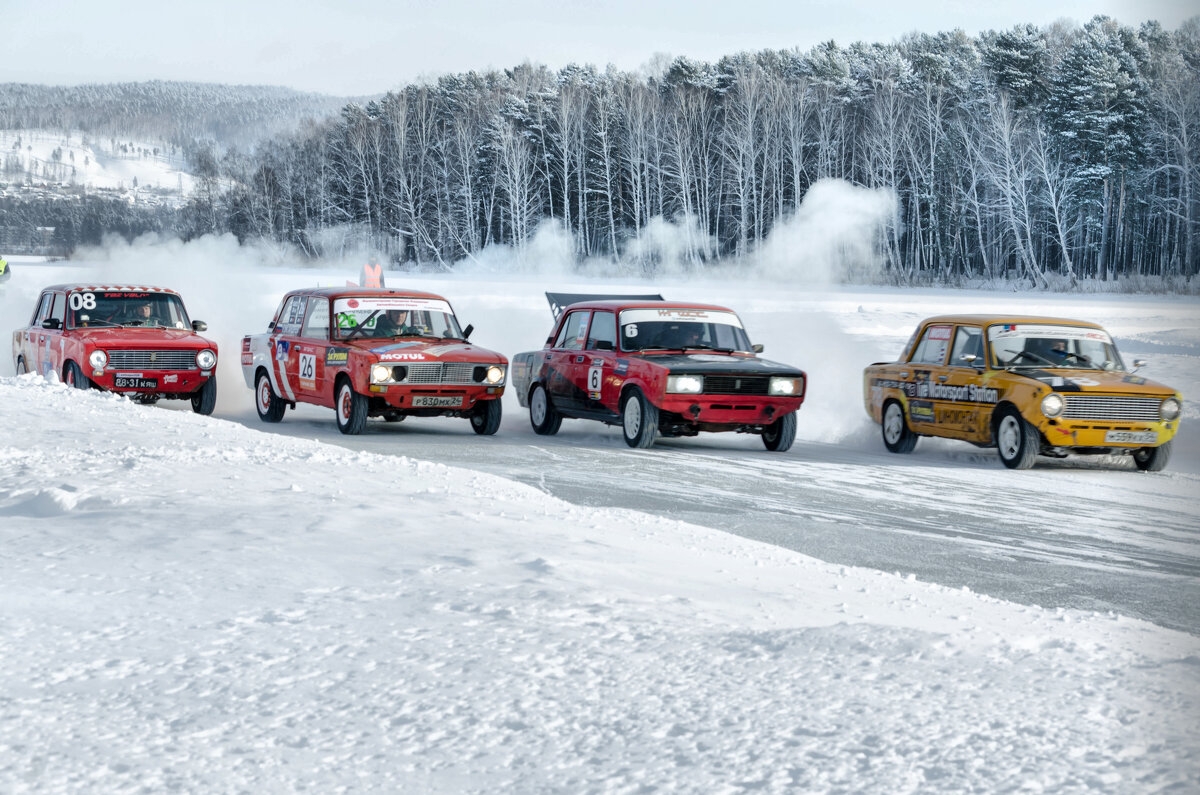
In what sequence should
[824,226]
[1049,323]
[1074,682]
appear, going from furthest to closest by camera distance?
[824,226] → [1049,323] → [1074,682]

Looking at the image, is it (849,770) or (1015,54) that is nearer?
(849,770)

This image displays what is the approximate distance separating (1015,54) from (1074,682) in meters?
68.3

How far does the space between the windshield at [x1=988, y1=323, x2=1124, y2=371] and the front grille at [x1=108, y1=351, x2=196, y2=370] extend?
9414 mm

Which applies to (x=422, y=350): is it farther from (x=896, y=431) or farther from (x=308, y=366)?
(x=896, y=431)

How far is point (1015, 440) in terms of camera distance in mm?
12508

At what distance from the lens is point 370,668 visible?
14.4ft

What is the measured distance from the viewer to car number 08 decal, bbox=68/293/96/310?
16969 mm

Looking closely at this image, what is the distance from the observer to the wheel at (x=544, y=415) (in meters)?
15.1

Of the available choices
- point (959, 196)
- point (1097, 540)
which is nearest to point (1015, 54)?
point (959, 196)

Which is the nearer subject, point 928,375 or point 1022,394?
point 1022,394

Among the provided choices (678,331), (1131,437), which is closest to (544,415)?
(678,331)

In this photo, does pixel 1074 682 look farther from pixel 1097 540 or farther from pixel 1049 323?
pixel 1049 323

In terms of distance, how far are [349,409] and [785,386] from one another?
466cm

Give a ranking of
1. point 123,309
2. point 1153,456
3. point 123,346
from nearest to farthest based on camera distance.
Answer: point 1153,456 < point 123,346 < point 123,309
